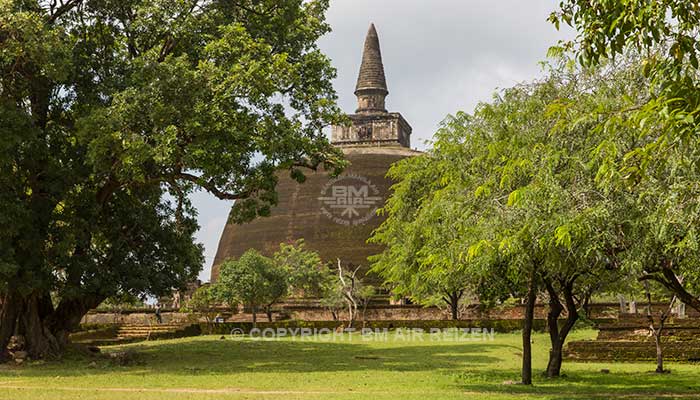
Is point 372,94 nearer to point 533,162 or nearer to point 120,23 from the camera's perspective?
point 120,23

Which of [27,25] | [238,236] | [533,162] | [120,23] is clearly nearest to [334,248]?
[238,236]

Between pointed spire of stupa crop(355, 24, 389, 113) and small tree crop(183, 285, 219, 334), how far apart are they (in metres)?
26.1

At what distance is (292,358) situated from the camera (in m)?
21.3

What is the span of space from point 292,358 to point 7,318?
7.15 m

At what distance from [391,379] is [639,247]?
732 centimetres

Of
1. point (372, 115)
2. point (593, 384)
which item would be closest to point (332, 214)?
point (372, 115)

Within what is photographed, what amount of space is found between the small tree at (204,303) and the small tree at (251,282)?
1603 millimetres

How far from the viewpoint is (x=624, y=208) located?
9.05m

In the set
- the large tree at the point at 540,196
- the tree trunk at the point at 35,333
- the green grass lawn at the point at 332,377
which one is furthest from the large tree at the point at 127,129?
the large tree at the point at 540,196

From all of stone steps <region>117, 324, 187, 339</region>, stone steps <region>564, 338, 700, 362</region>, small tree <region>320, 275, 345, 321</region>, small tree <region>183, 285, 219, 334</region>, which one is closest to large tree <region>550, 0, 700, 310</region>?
stone steps <region>564, 338, 700, 362</region>

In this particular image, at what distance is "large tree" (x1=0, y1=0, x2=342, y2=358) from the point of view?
1727cm

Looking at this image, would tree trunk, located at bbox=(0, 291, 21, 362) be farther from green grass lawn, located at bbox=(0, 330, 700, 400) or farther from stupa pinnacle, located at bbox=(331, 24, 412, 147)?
stupa pinnacle, located at bbox=(331, 24, 412, 147)

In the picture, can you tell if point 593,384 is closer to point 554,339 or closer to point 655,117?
point 554,339

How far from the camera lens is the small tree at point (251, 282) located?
40.3 metres
